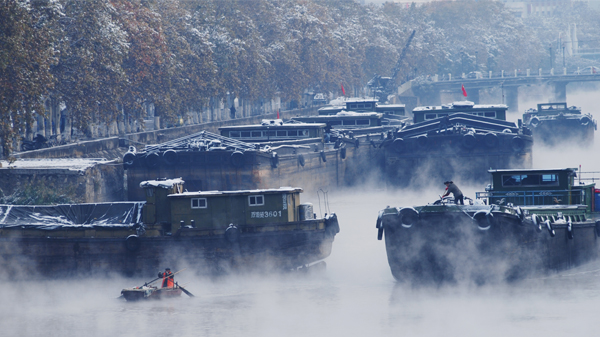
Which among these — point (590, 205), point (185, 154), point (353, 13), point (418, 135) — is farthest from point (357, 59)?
point (590, 205)

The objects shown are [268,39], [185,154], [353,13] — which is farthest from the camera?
[353,13]

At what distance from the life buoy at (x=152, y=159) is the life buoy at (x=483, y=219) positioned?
2587 cm

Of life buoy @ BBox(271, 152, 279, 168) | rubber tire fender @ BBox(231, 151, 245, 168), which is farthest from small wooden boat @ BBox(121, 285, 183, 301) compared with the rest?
life buoy @ BBox(271, 152, 279, 168)

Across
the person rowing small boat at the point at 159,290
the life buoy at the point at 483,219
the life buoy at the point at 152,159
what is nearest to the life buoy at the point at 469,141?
the life buoy at the point at 152,159

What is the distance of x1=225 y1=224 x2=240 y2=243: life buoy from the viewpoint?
34.9m

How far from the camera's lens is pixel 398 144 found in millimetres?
62531

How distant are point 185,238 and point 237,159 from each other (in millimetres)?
17798

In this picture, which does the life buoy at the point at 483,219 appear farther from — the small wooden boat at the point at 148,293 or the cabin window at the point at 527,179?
the small wooden boat at the point at 148,293

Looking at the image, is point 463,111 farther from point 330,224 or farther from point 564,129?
point 330,224

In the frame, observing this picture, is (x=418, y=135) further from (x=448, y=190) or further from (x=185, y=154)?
(x=448, y=190)

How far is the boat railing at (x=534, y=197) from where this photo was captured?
3638 cm

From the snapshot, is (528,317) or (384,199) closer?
(528,317)

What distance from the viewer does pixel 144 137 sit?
65312mm

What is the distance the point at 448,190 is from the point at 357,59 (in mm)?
88022
